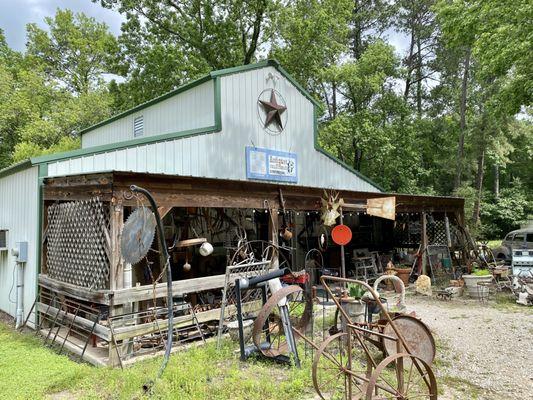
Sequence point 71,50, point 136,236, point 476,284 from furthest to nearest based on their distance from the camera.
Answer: point 71,50 < point 476,284 < point 136,236

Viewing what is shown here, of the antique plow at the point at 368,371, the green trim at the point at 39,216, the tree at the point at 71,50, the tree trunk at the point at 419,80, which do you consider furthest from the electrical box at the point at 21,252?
the tree trunk at the point at 419,80

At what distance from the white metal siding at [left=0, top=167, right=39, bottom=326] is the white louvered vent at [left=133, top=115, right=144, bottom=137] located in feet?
12.7

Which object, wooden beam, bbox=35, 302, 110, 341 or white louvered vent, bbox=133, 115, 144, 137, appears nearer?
wooden beam, bbox=35, 302, 110, 341

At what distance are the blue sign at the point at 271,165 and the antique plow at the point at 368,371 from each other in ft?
18.2

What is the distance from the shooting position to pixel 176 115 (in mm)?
10719

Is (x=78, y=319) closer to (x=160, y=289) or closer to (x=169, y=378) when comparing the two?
(x=160, y=289)

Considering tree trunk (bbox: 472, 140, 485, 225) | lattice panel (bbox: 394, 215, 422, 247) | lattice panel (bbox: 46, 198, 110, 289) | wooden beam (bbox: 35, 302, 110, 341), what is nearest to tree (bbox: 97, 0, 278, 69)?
lattice panel (bbox: 394, 215, 422, 247)

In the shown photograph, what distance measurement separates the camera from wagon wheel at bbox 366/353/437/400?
134 inches

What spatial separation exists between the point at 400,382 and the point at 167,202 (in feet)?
13.8

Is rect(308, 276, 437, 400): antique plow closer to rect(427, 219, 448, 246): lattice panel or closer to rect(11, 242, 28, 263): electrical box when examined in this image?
rect(11, 242, 28, 263): electrical box

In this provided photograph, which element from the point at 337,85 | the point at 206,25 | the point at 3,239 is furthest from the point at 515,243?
the point at 206,25

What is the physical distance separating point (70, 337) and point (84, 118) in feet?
58.2

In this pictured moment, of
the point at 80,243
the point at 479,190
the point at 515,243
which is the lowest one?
the point at 515,243

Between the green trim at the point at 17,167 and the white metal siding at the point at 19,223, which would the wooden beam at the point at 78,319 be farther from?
the green trim at the point at 17,167
